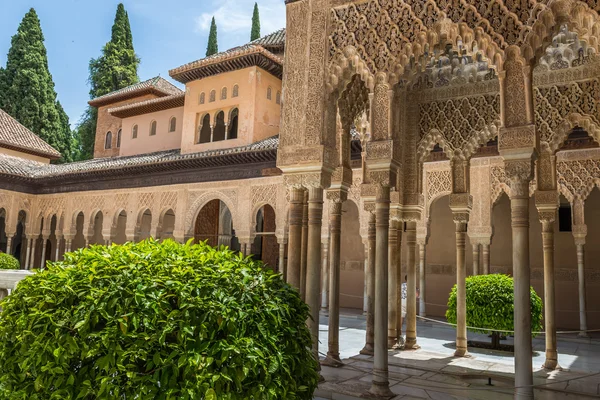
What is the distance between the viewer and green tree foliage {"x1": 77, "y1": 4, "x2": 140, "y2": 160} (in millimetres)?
29938

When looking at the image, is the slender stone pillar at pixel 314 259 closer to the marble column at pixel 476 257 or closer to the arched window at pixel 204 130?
the marble column at pixel 476 257

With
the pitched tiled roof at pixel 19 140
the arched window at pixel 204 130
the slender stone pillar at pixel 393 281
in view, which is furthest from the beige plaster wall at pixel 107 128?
the slender stone pillar at pixel 393 281

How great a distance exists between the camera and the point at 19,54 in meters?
29.2

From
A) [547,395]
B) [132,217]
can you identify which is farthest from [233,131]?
[547,395]

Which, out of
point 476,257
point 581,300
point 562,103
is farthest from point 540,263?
point 562,103

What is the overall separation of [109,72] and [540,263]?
2689 centimetres

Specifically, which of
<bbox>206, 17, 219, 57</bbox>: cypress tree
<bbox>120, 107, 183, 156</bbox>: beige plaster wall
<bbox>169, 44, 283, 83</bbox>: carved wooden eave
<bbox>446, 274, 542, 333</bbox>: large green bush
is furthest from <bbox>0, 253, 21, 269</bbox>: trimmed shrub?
<bbox>206, 17, 219, 57</bbox>: cypress tree

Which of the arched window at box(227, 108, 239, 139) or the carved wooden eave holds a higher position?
the carved wooden eave

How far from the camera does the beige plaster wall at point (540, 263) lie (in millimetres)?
13047

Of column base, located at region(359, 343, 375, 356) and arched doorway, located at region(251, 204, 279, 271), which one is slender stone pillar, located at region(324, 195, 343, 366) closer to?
column base, located at region(359, 343, 375, 356)

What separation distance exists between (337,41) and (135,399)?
4594 millimetres

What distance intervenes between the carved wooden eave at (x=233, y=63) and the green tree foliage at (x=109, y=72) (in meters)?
12.6

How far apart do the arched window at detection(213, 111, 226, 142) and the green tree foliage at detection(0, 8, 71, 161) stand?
15.3 meters

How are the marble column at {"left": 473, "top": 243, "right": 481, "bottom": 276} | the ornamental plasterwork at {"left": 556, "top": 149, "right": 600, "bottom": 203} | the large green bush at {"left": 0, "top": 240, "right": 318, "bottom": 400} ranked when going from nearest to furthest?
1. the large green bush at {"left": 0, "top": 240, "right": 318, "bottom": 400}
2. the ornamental plasterwork at {"left": 556, "top": 149, "right": 600, "bottom": 203}
3. the marble column at {"left": 473, "top": 243, "right": 481, "bottom": 276}
